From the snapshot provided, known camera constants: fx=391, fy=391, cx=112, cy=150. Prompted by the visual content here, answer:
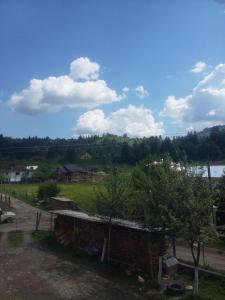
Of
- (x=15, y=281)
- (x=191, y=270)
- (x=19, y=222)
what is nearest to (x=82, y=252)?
(x=15, y=281)

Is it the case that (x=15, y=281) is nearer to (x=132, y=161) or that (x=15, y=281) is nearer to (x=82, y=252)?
(x=82, y=252)

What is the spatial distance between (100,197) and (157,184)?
18.0ft

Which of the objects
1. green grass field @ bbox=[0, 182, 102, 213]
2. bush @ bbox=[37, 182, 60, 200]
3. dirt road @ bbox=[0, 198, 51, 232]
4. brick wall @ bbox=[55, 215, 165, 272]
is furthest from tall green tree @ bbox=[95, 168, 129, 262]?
bush @ bbox=[37, 182, 60, 200]

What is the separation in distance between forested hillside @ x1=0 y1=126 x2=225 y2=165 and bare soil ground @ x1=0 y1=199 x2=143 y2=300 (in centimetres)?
637

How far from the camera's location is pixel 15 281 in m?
17.8

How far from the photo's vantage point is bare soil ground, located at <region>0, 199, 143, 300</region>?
15.7m

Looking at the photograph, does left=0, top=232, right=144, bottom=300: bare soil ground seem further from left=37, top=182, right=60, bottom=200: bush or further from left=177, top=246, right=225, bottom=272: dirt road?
left=37, top=182, right=60, bottom=200: bush

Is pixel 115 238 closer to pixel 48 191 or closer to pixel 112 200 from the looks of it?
pixel 112 200

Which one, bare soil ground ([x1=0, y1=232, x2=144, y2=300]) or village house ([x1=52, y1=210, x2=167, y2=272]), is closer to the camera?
bare soil ground ([x1=0, y1=232, x2=144, y2=300])

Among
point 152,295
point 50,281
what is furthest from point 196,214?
point 50,281

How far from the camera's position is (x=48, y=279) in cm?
1788

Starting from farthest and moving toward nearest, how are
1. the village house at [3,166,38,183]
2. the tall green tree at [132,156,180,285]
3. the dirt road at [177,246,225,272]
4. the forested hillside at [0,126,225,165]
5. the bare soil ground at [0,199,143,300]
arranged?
1. the village house at [3,166,38,183]
2. the forested hillside at [0,126,225,165]
3. the dirt road at [177,246,225,272]
4. the bare soil ground at [0,199,143,300]
5. the tall green tree at [132,156,180,285]

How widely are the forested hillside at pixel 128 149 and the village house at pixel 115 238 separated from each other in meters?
4.77

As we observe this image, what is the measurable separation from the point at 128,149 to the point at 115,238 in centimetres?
8895
